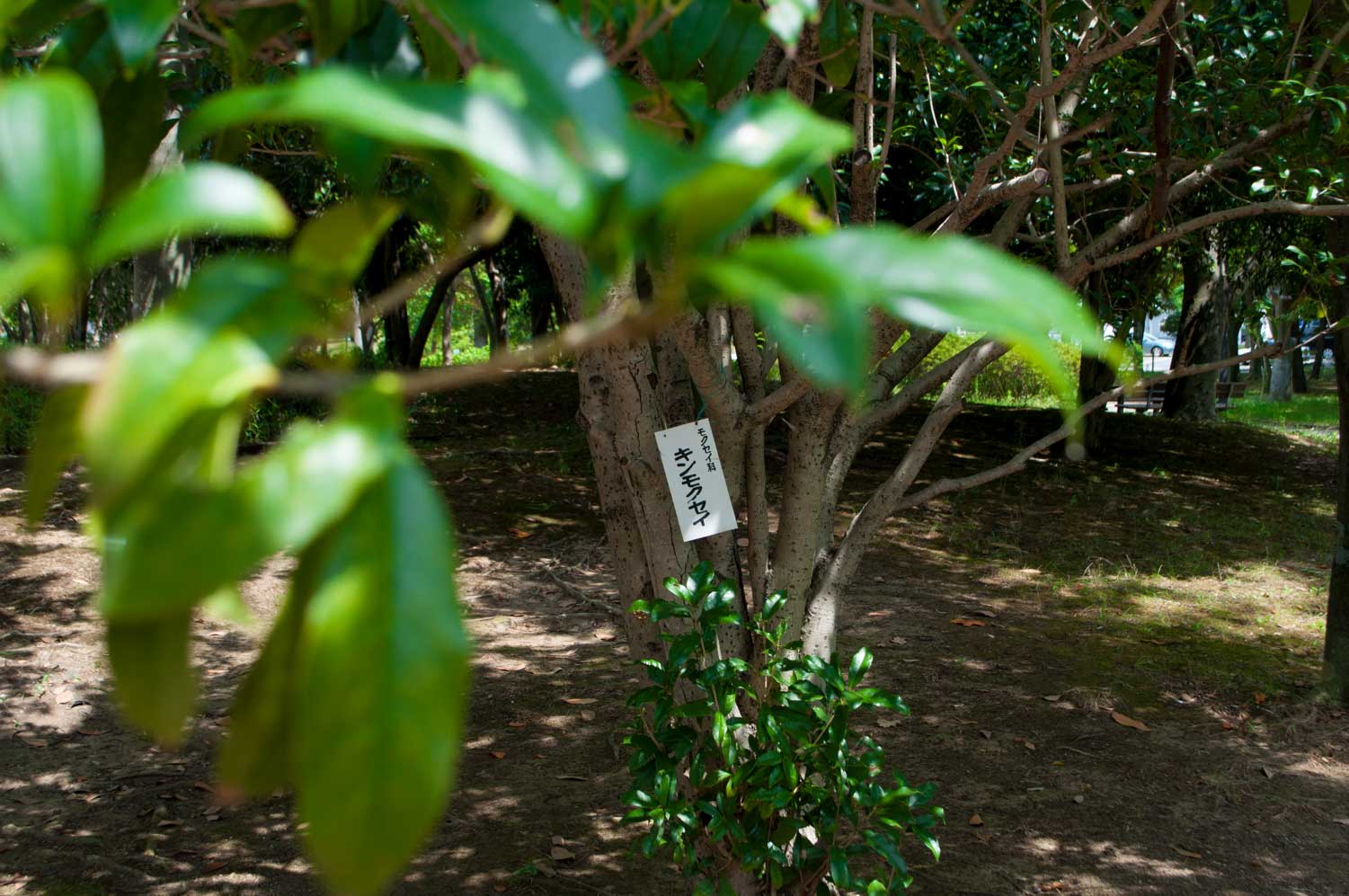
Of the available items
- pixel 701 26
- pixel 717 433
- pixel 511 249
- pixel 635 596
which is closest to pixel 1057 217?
pixel 717 433

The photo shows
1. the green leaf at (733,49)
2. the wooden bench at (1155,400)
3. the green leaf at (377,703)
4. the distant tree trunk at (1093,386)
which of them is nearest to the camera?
the green leaf at (377,703)

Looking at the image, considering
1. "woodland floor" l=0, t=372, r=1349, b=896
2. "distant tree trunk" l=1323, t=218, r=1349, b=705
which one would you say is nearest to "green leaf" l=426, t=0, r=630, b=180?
"woodland floor" l=0, t=372, r=1349, b=896

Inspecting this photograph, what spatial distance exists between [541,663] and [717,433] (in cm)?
297

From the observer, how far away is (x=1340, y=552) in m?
4.66

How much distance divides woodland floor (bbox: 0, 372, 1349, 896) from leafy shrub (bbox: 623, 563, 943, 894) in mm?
996

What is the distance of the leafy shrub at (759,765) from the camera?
2.41 m

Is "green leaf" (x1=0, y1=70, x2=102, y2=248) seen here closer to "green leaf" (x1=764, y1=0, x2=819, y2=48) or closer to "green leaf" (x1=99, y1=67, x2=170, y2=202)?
"green leaf" (x1=99, y1=67, x2=170, y2=202)

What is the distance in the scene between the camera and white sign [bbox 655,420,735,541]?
8.23 ft

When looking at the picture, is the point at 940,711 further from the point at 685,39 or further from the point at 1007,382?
the point at 1007,382

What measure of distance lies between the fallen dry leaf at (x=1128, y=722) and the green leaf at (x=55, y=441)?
4722 mm

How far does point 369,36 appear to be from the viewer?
2.23 feet

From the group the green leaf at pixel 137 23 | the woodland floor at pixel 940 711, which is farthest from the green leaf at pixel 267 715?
the woodland floor at pixel 940 711

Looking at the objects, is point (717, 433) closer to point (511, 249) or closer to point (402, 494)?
point (402, 494)

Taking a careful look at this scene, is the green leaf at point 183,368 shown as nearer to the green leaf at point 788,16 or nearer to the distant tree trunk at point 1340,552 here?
the green leaf at point 788,16
